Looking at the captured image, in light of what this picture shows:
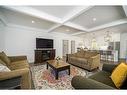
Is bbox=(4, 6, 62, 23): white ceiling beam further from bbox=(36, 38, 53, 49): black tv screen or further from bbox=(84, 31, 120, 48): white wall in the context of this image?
bbox=(84, 31, 120, 48): white wall

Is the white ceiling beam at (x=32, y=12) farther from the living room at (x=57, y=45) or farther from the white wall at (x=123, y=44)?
the white wall at (x=123, y=44)

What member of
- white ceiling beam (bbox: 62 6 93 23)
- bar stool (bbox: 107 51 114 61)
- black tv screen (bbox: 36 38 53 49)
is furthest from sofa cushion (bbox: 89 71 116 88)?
bar stool (bbox: 107 51 114 61)

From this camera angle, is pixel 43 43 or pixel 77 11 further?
pixel 43 43

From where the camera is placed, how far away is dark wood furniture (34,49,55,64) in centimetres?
491

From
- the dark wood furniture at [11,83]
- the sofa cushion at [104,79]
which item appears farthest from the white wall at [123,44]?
the dark wood furniture at [11,83]

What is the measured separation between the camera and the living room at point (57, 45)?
1.53 m

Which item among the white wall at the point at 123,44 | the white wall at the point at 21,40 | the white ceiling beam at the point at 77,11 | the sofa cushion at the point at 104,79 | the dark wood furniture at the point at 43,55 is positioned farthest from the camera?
the white wall at the point at 123,44

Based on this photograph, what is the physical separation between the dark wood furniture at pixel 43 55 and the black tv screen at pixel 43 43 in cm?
29

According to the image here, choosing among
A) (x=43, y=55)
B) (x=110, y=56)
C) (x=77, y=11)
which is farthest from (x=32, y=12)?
(x=110, y=56)

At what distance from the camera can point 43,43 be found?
17.6ft

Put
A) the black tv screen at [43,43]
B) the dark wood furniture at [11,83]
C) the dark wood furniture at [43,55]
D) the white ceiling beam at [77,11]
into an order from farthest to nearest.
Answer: the black tv screen at [43,43]
the dark wood furniture at [43,55]
the white ceiling beam at [77,11]
the dark wood furniture at [11,83]

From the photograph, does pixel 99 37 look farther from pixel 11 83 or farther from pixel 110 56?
pixel 11 83

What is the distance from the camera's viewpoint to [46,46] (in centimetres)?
552

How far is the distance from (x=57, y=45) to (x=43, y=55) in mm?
1767
